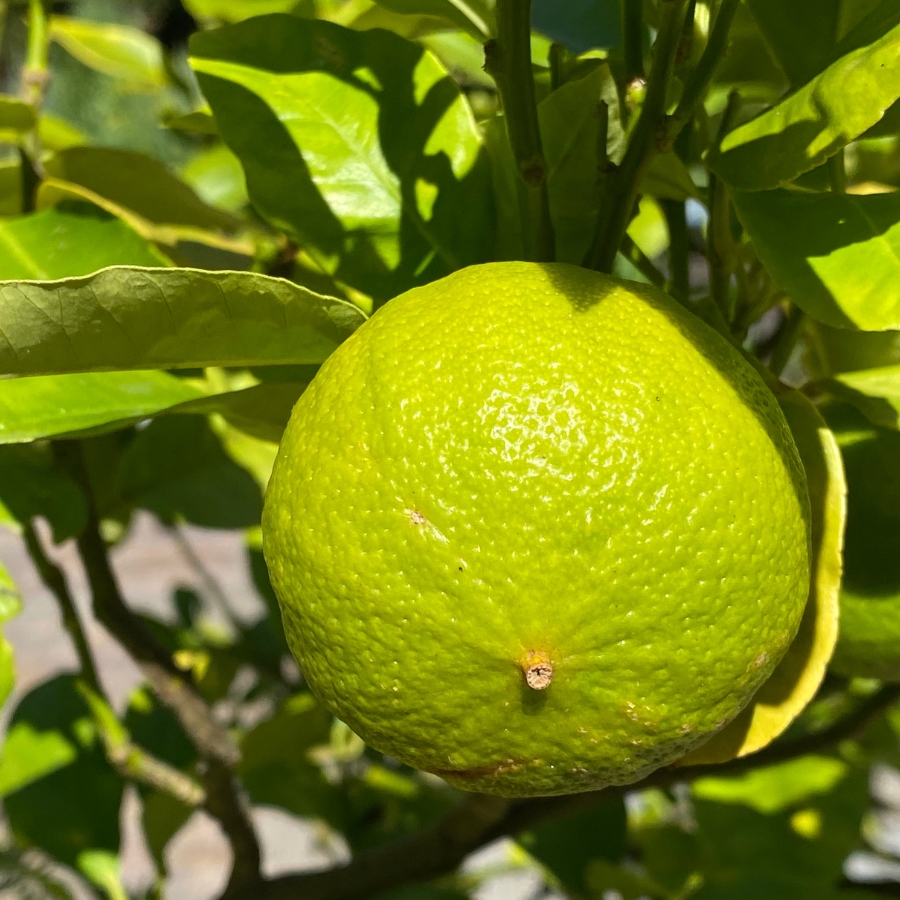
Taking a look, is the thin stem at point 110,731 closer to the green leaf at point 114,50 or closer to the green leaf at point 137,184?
the green leaf at point 137,184

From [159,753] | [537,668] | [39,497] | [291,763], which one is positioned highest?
[537,668]

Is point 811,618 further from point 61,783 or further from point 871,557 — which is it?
point 61,783

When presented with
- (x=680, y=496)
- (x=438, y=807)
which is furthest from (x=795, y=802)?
(x=680, y=496)

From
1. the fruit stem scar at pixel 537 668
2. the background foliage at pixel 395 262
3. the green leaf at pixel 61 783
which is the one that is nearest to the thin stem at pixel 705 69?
the background foliage at pixel 395 262

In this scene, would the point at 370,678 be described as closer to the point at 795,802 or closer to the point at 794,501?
the point at 794,501

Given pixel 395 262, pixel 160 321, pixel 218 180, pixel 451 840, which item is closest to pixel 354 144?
pixel 395 262

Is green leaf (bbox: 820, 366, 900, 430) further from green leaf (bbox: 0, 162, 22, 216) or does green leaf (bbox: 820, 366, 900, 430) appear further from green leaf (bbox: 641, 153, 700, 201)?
green leaf (bbox: 0, 162, 22, 216)
